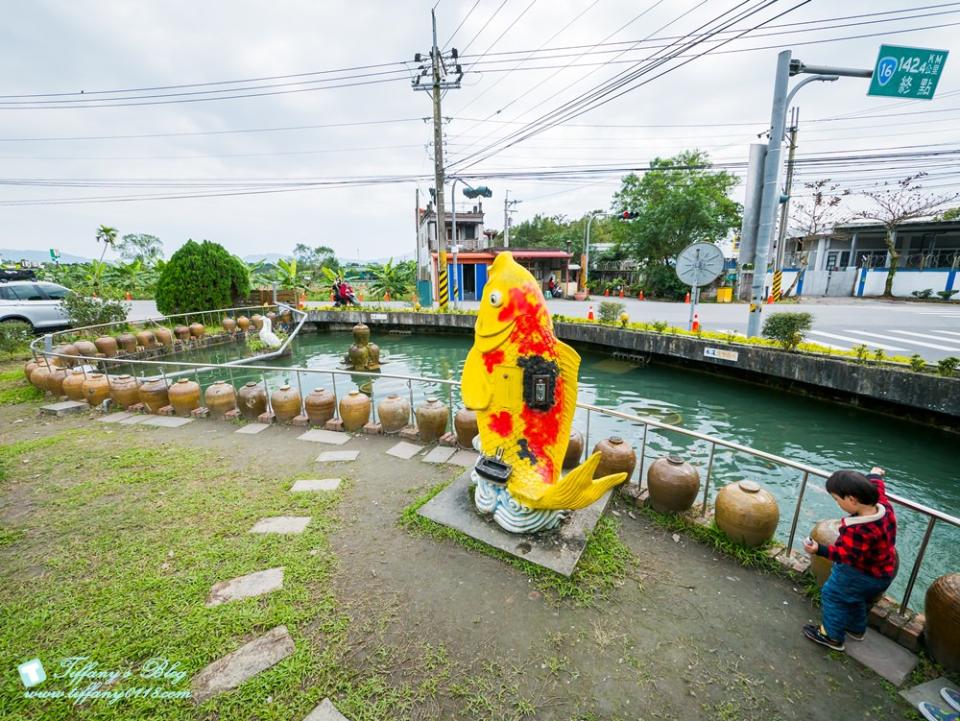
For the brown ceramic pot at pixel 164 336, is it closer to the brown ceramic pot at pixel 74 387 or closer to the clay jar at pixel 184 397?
the brown ceramic pot at pixel 74 387

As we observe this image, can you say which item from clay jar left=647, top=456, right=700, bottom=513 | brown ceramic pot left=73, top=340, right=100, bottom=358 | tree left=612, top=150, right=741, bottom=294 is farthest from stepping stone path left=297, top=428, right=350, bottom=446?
tree left=612, top=150, right=741, bottom=294

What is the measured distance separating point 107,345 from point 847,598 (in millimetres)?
17294

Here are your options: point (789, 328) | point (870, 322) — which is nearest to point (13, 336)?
point (789, 328)

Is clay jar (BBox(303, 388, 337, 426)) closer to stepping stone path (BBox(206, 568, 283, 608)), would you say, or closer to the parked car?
stepping stone path (BBox(206, 568, 283, 608))

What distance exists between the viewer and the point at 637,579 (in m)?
3.50

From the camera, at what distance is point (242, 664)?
8.95 ft

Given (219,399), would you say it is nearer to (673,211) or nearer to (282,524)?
(282,524)

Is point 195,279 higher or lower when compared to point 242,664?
higher

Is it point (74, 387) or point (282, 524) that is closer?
point (282, 524)

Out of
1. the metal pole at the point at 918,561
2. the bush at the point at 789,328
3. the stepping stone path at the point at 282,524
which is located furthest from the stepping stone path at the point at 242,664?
the bush at the point at 789,328

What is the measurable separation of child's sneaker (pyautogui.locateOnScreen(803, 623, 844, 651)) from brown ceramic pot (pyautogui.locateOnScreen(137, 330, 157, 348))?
58.1ft

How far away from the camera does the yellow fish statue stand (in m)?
3.64

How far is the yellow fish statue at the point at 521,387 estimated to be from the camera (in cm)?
364

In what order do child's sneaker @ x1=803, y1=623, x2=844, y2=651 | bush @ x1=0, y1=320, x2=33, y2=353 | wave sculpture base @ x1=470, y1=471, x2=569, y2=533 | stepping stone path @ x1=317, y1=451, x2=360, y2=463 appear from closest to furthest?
child's sneaker @ x1=803, y1=623, x2=844, y2=651 → wave sculpture base @ x1=470, y1=471, x2=569, y2=533 → stepping stone path @ x1=317, y1=451, x2=360, y2=463 → bush @ x1=0, y1=320, x2=33, y2=353
